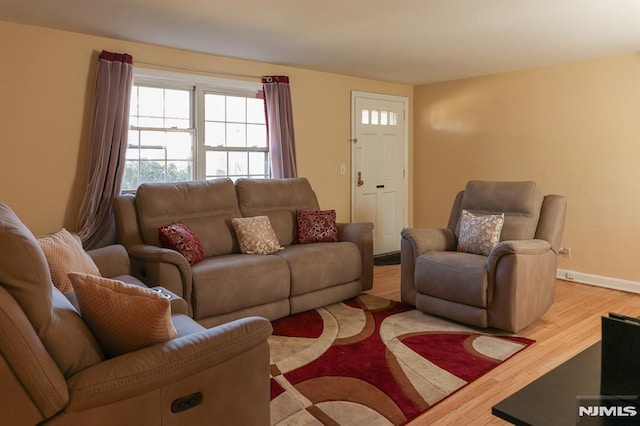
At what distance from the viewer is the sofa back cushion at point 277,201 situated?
4.26 meters

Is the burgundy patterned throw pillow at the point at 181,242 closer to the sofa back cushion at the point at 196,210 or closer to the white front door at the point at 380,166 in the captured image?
the sofa back cushion at the point at 196,210

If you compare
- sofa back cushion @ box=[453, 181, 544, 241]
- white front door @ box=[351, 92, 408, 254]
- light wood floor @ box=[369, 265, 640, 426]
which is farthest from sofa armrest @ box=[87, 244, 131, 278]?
white front door @ box=[351, 92, 408, 254]

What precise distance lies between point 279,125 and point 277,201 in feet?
2.88

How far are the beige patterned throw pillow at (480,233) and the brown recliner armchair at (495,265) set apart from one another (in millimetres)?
72

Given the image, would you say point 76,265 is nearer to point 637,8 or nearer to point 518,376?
point 518,376

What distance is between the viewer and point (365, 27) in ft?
11.7

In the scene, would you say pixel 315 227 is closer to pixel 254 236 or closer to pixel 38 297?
pixel 254 236

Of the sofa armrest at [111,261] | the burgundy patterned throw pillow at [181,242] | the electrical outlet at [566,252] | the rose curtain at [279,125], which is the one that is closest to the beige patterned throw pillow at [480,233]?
the electrical outlet at [566,252]

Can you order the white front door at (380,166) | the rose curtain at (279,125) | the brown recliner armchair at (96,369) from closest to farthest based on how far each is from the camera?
the brown recliner armchair at (96,369)
the rose curtain at (279,125)
the white front door at (380,166)

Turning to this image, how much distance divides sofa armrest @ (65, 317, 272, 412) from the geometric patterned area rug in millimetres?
748

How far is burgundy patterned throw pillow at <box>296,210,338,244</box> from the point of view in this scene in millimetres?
4289

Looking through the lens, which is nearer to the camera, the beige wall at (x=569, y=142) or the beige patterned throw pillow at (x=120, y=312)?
the beige patterned throw pillow at (x=120, y=312)

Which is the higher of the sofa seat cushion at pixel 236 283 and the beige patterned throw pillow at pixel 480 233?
the beige patterned throw pillow at pixel 480 233

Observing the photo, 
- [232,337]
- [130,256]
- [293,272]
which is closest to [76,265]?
[130,256]
